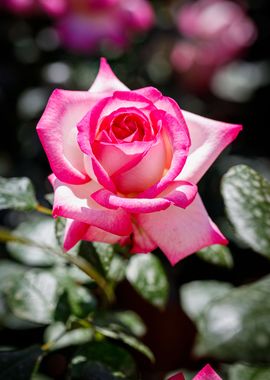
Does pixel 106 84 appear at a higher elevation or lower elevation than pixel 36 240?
higher

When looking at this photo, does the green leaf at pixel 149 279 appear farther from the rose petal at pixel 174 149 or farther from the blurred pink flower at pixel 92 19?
the blurred pink flower at pixel 92 19

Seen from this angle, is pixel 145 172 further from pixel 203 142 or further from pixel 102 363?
pixel 102 363

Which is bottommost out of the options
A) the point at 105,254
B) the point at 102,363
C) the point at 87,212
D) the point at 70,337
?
the point at 70,337

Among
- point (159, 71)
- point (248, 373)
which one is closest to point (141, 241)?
point (248, 373)

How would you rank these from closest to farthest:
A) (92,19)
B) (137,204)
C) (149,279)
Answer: (137,204) < (149,279) < (92,19)

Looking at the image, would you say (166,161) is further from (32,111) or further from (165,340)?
(32,111)

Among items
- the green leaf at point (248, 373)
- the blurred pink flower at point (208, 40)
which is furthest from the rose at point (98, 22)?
the green leaf at point (248, 373)
